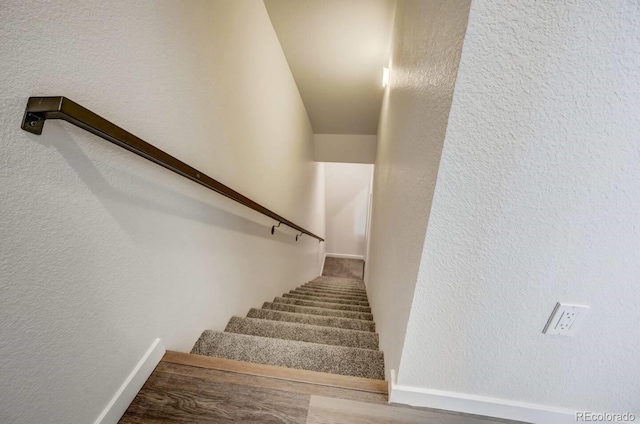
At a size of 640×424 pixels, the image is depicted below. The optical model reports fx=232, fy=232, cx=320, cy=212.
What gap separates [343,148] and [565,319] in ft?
13.4

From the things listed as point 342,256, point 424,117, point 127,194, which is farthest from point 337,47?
point 342,256

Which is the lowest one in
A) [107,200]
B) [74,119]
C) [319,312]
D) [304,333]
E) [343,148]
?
[319,312]

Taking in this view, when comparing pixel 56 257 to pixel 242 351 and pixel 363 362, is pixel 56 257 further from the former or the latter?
pixel 363 362

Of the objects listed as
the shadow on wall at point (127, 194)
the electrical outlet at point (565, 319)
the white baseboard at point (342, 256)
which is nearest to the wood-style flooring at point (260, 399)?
the electrical outlet at point (565, 319)

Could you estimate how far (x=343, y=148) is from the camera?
446cm

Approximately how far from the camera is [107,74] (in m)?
0.63

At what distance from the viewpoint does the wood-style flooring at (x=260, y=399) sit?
0.76m

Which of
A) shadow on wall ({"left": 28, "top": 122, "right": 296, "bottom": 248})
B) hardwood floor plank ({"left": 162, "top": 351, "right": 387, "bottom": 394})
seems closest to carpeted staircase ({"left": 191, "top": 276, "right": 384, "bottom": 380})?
hardwood floor plank ({"left": 162, "top": 351, "right": 387, "bottom": 394})

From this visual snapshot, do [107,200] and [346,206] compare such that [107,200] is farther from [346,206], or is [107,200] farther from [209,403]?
[346,206]

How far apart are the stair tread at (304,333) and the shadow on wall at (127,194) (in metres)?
0.67

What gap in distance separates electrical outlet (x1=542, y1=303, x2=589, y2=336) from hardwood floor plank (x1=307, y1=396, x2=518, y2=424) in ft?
1.22

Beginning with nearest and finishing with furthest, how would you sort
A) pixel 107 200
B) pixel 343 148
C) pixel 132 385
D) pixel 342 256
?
pixel 107 200
pixel 132 385
pixel 343 148
pixel 342 256

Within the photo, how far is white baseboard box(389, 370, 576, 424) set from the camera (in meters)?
0.77

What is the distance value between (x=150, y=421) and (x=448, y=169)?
1.15m
